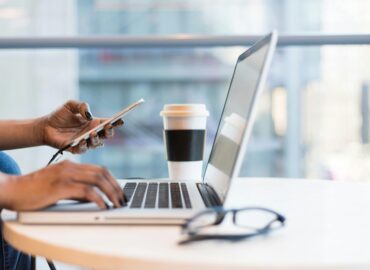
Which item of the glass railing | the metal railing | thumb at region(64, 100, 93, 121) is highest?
the metal railing

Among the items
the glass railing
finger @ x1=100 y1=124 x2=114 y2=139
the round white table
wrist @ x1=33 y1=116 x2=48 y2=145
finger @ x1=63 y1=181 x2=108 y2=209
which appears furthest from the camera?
the glass railing

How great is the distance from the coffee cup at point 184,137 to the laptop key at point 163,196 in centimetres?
15

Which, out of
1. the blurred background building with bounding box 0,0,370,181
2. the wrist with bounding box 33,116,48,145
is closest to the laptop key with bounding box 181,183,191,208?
the wrist with bounding box 33,116,48,145

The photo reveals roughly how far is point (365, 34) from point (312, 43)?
0.16m

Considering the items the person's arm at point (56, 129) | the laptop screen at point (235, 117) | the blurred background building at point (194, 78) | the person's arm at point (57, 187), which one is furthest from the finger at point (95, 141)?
the blurred background building at point (194, 78)

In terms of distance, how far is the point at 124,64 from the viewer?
3.26 metres

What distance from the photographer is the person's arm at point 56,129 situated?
112 cm

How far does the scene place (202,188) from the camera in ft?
3.12

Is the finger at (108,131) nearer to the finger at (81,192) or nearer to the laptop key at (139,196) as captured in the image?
the laptop key at (139,196)

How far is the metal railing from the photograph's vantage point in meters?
1.68

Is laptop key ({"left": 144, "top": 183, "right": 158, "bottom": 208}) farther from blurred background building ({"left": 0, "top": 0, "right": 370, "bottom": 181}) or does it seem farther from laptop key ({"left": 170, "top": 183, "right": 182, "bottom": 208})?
blurred background building ({"left": 0, "top": 0, "right": 370, "bottom": 181})

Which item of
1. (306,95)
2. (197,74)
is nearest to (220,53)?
(197,74)

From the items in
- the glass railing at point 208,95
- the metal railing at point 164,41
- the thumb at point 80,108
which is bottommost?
the glass railing at point 208,95

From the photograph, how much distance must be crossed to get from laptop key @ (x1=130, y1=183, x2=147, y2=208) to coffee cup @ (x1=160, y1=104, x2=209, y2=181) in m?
0.16
